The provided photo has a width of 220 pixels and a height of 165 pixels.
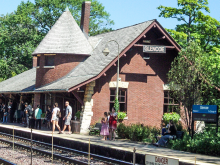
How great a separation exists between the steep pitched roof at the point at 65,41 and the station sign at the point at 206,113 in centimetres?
1222

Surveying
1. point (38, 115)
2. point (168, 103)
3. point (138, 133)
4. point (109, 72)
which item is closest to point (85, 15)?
point (109, 72)

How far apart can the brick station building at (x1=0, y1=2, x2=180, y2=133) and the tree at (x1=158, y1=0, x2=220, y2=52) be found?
10.1m

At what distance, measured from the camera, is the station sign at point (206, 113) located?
15.9 meters

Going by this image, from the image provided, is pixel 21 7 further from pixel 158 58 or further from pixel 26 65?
pixel 158 58

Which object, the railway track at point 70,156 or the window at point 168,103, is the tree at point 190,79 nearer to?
the railway track at point 70,156

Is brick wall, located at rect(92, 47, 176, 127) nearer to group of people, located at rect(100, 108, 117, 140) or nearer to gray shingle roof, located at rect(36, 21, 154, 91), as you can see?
gray shingle roof, located at rect(36, 21, 154, 91)

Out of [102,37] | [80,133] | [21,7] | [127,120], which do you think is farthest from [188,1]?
[21,7]

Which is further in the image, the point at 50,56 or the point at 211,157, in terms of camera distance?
the point at 50,56

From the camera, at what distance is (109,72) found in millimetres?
23641

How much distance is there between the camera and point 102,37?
1160 inches

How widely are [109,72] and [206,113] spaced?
8721 millimetres

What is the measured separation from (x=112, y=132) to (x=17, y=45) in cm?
3230

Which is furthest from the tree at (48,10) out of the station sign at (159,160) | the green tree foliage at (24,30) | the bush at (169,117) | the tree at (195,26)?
the station sign at (159,160)

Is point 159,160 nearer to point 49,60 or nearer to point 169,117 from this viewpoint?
point 169,117
